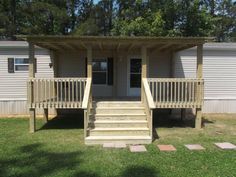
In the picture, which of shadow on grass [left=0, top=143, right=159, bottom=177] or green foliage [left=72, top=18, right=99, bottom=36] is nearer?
shadow on grass [left=0, top=143, right=159, bottom=177]

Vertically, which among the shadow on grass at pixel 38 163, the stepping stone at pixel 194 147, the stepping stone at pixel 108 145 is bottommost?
the shadow on grass at pixel 38 163

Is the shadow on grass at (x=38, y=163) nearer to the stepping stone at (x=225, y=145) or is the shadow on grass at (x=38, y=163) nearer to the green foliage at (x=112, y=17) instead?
the stepping stone at (x=225, y=145)

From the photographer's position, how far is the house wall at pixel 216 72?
1405 centimetres

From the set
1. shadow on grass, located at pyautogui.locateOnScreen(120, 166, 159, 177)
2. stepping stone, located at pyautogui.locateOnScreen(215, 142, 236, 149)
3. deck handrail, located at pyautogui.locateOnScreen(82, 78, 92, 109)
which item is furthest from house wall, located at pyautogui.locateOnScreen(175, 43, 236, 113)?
shadow on grass, located at pyautogui.locateOnScreen(120, 166, 159, 177)

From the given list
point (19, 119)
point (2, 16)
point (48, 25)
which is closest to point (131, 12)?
point (48, 25)

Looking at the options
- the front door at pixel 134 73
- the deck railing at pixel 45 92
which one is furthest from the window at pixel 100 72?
the deck railing at pixel 45 92

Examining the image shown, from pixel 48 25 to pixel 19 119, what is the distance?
52.0 feet

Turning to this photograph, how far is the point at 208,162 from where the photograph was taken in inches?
273

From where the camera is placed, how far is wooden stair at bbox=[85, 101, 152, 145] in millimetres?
8766

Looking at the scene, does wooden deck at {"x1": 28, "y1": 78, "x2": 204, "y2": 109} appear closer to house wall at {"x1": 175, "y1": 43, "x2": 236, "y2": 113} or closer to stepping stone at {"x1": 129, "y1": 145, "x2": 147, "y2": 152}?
stepping stone at {"x1": 129, "y1": 145, "x2": 147, "y2": 152}

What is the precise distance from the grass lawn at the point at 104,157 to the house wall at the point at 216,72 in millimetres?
3889

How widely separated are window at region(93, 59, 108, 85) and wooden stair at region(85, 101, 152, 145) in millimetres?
3132

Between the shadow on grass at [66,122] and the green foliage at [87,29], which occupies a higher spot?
the green foliage at [87,29]

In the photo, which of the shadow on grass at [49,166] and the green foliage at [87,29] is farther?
the green foliage at [87,29]
